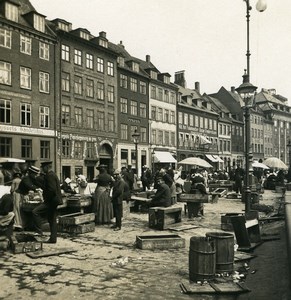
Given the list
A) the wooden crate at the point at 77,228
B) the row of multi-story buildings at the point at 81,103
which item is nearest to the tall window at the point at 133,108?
the row of multi-story buildings at the point at 81,103

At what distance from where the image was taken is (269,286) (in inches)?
235

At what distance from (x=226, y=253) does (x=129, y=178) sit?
37.8 ft

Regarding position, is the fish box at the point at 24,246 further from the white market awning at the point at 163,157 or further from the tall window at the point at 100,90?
the white market awning at the point at 163,157

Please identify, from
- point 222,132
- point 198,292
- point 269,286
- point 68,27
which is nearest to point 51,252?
point 198,292

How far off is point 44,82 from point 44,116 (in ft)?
9.50

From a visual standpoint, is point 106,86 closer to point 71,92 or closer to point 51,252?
point 71,92

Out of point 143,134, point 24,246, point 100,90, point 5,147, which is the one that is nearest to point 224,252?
point 24,246

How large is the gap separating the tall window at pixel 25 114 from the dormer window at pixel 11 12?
261 inches

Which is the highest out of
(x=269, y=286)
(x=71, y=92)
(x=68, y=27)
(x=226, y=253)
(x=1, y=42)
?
(x=68, y=27)

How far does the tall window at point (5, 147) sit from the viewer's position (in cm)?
2609

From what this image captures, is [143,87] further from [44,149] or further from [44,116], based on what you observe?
[44,149]

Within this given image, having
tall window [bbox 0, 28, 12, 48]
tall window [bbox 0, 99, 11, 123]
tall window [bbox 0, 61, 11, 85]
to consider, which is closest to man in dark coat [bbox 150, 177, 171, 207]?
tall window [bbox 0, 99, 11, 123]

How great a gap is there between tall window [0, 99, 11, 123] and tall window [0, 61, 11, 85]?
149cm

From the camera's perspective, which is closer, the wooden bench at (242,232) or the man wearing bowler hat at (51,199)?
the wooden bench at (242,232)
